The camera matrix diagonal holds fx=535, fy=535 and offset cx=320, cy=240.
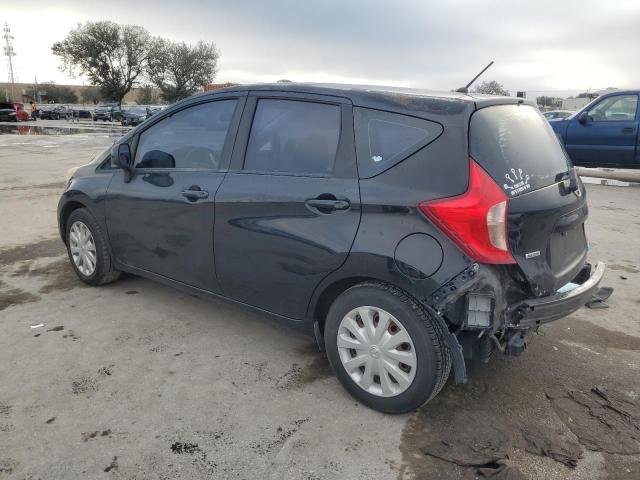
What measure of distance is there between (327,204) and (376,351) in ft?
2.75

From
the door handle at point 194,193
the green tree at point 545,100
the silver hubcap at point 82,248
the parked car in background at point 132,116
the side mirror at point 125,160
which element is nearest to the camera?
the door handle at point 194,193

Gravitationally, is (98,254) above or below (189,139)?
below

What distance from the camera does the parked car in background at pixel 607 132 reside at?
10.3 m

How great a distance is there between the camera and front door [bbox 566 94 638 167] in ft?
33.7

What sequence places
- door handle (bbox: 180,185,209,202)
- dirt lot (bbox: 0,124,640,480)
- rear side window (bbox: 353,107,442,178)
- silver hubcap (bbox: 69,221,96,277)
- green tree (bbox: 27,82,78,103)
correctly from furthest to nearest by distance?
1. green tree (bbox: 27,82,78,103)
2. silver hubcap (bbox: 69,221,96,277)
3. door handle (bbox: 180,185,209,202)
4. rear side window (bbox: 353,107,442,178)
5. dirt lot (bbox: 0,124,640,480)

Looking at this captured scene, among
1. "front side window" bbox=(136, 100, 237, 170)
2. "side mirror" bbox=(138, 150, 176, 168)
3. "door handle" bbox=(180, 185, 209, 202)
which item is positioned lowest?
"door handle" bbox=(180, 185, 209, 202)

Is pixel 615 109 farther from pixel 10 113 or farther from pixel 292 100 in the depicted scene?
pixel 10 113

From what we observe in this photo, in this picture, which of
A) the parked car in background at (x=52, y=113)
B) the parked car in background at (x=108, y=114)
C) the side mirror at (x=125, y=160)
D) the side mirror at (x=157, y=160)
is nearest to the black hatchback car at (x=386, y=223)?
the side mirror at (x=157, y=160)

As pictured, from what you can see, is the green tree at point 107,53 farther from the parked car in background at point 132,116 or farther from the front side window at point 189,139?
the front side window at point 189,139

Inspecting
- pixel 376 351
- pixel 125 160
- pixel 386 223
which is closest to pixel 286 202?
pixel 386 223

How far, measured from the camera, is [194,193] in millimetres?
3609

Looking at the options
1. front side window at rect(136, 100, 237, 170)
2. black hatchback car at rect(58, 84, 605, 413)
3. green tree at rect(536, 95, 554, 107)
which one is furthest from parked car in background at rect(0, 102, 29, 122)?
black hatchback car at rect(58, 84, 605, 413)

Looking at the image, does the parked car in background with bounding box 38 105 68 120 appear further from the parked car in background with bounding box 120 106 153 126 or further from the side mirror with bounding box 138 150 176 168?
the side mirror with bounding box 138 150 176 168

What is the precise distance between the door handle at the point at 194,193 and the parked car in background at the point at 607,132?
9.03m
